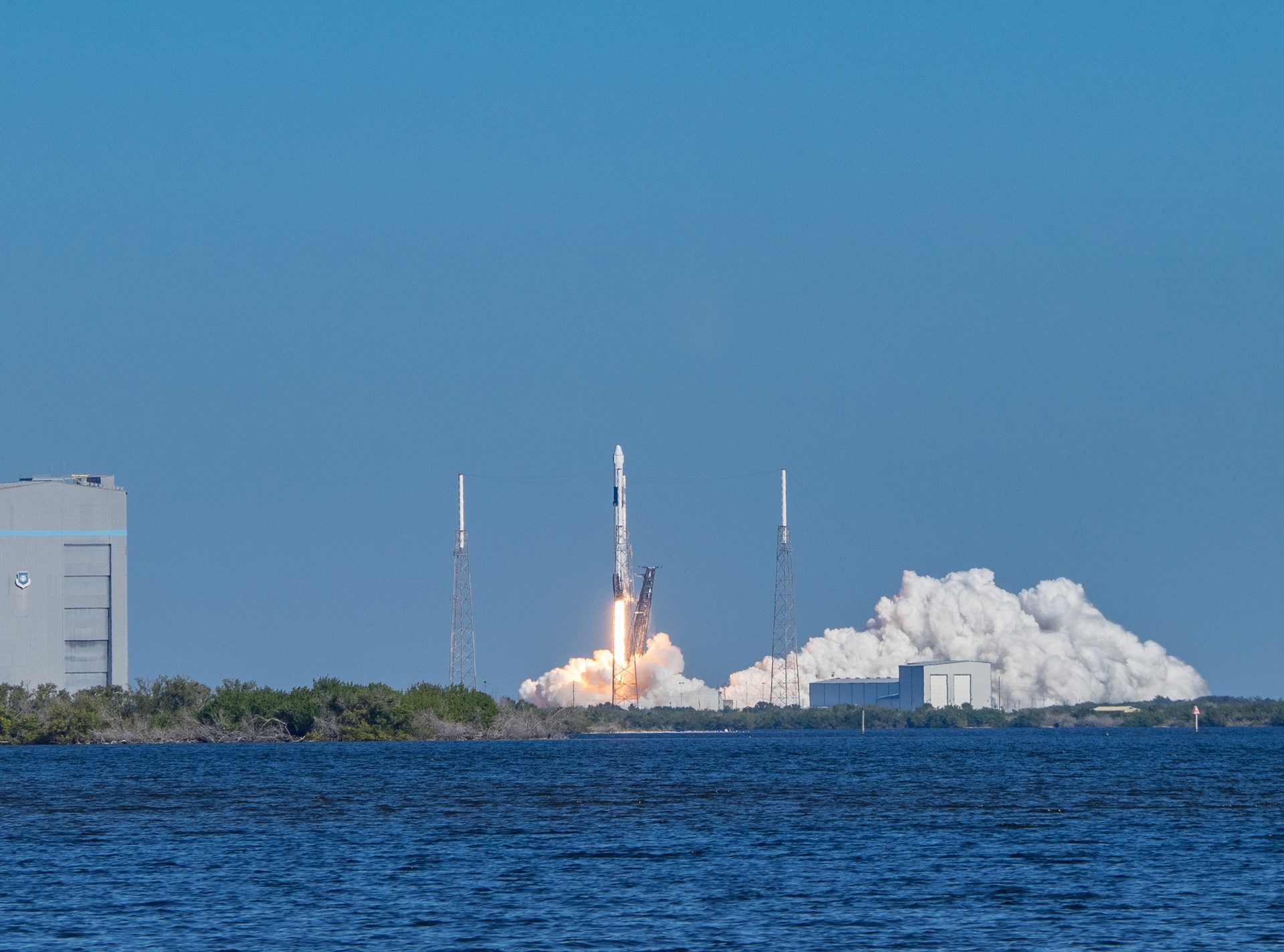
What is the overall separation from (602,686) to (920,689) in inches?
1341

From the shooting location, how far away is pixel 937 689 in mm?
195500

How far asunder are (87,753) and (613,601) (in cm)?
6906

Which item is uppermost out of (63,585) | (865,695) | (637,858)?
(63,585)

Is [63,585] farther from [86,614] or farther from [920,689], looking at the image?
[920,689]

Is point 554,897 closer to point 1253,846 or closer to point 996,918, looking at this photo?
point 996,918

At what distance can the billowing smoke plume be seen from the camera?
188875 mm

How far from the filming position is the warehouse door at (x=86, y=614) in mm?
129625

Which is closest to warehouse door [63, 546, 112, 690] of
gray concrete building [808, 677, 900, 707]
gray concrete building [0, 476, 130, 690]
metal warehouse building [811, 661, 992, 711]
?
gray concrete building [0, 476, 130, 690]

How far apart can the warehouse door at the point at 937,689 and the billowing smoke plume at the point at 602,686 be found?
23613 millimetres

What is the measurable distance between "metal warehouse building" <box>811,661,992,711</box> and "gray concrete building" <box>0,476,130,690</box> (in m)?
89.4

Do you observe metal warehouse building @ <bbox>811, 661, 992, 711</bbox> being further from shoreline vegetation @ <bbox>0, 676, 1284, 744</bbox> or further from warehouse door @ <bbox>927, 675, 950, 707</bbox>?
shoreline vegetation @ <bbox>0, 676, 1284, 744</bbox>

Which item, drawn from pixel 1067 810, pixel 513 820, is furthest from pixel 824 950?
pixel 1067 810

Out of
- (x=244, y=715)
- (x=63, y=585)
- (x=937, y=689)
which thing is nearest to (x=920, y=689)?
(x=937, y=689)

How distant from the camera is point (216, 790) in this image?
74625 mm
